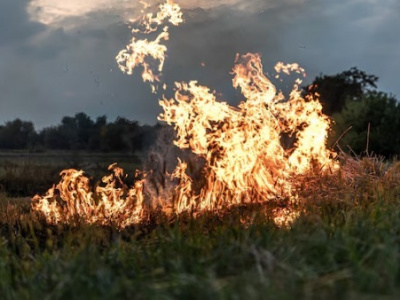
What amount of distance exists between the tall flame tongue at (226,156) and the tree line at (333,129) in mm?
5786

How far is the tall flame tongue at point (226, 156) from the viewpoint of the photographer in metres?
12.1

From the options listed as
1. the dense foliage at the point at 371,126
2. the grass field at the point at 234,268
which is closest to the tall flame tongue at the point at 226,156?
the grass field at the point at 234,268

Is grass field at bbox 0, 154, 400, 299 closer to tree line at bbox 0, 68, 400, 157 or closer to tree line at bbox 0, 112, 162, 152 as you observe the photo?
tree line at bbox 0, 68, 400, 157

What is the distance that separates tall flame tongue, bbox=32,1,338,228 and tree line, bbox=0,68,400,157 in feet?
19.0

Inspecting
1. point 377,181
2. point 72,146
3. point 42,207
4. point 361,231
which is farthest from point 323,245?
point 72,146

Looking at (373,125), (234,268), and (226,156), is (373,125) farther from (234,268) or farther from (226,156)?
(234,268)

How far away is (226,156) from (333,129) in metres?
22.3

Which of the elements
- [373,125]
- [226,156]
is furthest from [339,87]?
[226,156]

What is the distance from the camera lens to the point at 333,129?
3422cm

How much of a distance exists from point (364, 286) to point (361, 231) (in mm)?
2000

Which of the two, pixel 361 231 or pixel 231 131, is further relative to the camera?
pixel 231 131

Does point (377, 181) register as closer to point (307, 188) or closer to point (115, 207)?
point (307, 188)

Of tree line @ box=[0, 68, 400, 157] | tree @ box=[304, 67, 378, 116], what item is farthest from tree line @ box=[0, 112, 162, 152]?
tree @ box=[304, 67, 378, 116]

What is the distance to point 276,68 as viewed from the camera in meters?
15.3
